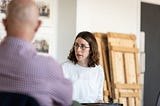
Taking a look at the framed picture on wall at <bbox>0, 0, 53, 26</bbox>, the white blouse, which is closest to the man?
the white blouse

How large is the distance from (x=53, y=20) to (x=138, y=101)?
1480 millimetres

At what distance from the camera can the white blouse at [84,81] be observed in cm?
284

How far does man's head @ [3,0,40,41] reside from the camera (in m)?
1.19

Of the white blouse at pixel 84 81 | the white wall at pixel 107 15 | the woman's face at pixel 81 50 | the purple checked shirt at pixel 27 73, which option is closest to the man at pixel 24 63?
the purple checked shirt at pixel 27 73

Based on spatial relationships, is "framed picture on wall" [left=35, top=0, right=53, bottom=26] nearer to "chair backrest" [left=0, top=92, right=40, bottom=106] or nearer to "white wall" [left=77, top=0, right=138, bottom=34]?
"white wall" [left=77, top=0, right=138, bottom=34]

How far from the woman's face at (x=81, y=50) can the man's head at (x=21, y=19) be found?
171 cm

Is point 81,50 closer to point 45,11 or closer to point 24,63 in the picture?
point 45,11

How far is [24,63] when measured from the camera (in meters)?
1.21

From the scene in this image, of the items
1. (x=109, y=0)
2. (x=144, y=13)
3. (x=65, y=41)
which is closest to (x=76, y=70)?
(x=65, y=41)

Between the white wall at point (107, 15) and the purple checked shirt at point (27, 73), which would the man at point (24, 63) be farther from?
the white wall at point (107, 15)

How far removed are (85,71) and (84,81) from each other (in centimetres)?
9

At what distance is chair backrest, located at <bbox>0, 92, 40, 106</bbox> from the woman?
161 centimetres

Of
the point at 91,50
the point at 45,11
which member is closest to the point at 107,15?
the point at 45,11

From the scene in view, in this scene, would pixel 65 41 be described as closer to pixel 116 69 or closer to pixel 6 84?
pixel 116 69
